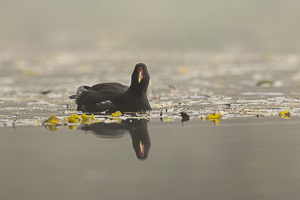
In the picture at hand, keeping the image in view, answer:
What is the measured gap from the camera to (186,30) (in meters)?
35.9

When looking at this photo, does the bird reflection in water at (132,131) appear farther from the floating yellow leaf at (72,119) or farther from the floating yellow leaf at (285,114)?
the floating yellow leaf at (285,114)

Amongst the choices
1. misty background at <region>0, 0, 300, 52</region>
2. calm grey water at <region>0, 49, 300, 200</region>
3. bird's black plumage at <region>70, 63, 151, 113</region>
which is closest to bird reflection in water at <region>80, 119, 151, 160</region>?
calm grey water at <region>0, 49, 300, 200</region>

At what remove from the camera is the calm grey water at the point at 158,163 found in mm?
4852

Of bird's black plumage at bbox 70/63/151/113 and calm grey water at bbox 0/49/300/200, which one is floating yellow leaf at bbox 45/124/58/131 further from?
bird's black plumage at bbox 70/63/151/113

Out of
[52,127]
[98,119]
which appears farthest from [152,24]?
[52,127]

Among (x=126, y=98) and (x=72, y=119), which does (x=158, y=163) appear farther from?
(x=126, y=98)

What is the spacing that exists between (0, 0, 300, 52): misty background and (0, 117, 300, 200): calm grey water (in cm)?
1796

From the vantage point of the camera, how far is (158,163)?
5715mm

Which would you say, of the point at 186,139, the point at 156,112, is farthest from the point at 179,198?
the point at 156,112

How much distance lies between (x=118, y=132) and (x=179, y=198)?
9.58 ft

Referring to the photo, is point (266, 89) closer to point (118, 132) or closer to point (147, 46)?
point (118, 132)

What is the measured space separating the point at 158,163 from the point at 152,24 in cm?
3759

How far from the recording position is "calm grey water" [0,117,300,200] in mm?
4852

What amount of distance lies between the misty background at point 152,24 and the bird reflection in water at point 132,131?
1730 centimetres
